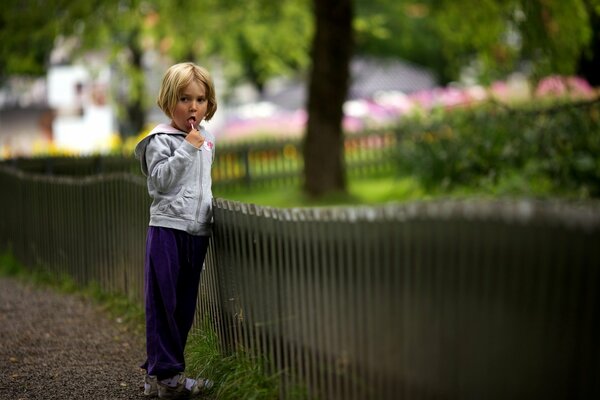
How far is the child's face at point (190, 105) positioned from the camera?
5.21 metres

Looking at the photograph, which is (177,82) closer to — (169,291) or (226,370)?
(169,291)

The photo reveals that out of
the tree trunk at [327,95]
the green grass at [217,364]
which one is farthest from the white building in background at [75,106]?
the green grass at [217,364]

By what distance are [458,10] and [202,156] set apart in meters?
11.6

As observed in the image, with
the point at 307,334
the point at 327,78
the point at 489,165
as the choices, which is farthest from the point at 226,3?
the point at 307,334

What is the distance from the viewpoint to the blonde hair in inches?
204

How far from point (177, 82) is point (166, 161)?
40cm

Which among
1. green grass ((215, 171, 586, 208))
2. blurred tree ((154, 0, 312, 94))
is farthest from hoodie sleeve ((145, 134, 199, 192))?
blurred tree ((154, 0, 312, 94))

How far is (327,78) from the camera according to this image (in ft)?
51.6

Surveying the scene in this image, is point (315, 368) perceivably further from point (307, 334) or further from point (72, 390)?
point (72, 390)

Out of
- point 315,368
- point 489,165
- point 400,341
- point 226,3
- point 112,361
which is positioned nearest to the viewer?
point 400,341

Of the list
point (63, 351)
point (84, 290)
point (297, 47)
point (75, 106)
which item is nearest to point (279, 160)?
point (297, 47)

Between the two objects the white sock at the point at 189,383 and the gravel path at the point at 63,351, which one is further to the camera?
the gravel path at the point at 63,351

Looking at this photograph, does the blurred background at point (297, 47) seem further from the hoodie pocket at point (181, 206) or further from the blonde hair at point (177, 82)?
the hoodie pocket at point (181, 206)

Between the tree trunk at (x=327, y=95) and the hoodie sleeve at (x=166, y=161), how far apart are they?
1046 centimetres
